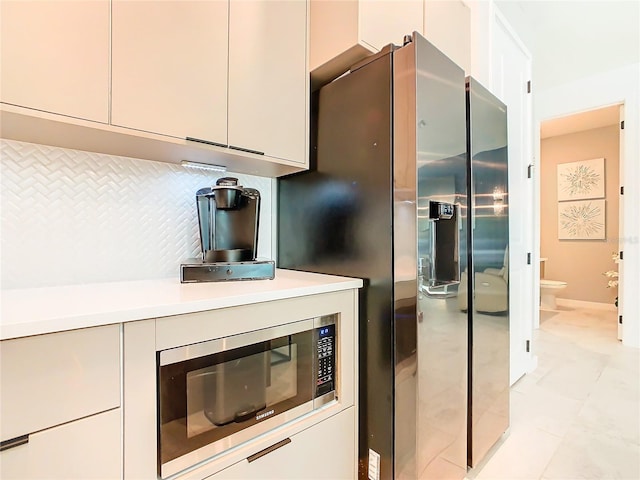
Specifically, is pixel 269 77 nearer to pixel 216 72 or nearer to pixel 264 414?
pixel 216 72

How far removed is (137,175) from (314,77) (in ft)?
3.10

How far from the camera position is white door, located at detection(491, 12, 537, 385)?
95.3 inches

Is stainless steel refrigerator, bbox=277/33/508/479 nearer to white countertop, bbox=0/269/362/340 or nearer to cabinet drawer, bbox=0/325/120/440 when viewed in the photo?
white countertop, bbox=0/269/362/340

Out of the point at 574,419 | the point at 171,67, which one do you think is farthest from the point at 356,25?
the point at 574,419

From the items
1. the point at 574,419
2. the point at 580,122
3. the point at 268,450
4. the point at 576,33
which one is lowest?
the point at 574,419

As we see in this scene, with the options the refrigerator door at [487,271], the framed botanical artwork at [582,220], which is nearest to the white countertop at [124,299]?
the refrigerator door at [487,271]

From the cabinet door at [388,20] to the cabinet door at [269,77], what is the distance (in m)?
0.30

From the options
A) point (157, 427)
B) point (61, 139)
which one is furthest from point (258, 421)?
point (61, 139)

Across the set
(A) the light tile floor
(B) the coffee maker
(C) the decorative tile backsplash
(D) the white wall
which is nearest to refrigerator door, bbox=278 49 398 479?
(B) the coffee maker

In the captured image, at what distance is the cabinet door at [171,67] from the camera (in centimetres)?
100

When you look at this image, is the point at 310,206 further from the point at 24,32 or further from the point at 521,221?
the point at 521,221

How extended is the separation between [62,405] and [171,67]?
1.03 m

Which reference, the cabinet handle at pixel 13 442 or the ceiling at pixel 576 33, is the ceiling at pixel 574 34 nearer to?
the ceiling at pixel 576 33

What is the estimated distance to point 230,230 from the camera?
1.41 m
